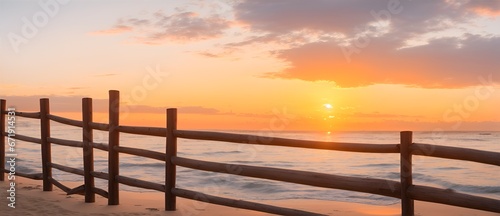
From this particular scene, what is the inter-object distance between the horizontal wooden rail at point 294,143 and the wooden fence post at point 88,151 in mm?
1816

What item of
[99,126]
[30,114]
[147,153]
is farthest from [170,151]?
[30,114]

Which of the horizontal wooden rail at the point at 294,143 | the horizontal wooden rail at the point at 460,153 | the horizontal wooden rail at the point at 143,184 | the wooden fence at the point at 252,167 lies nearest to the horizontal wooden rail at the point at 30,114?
the wooden fence at the point at 252,167

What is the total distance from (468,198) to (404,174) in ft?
1.97

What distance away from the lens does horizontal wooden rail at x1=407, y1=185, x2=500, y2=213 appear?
4.10m

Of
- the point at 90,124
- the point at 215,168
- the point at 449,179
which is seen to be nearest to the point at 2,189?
the point at 90,124

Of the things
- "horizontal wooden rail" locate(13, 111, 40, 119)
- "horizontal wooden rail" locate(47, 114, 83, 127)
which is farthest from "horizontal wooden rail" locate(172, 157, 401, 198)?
"horizontal wooden rail" locate(13, 111, 40, 119)

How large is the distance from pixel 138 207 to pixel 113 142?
0.99m

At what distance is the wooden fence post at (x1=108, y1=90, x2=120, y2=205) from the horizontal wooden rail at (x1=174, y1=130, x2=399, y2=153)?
117cm

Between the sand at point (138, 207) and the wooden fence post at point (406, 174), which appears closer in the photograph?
the wooden fence post at point (406, 174)

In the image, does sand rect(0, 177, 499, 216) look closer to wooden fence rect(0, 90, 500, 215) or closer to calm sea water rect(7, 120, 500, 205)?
wooden fence rect(0, 90, 500, 215)

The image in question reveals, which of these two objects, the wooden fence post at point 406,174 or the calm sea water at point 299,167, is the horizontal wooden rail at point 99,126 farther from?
A: the wooden fence post at point 406,174

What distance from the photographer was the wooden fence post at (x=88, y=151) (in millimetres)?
7363

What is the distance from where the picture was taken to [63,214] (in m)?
6.34

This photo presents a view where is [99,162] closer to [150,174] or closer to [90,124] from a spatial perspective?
[150,174]
